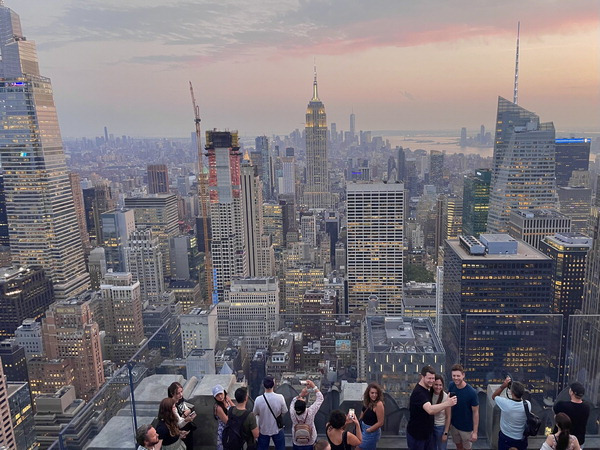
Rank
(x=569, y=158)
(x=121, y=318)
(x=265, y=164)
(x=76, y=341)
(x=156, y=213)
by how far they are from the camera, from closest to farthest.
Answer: (x=76, y=341)
(x=121, y=318)
(x=569, y=158)
(x=156, y=213)
(x=265, y=164)

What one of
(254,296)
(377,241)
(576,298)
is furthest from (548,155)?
(254,296)

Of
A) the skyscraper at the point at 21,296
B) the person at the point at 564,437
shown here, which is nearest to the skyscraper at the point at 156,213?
the skyscraper at the point at 21,296

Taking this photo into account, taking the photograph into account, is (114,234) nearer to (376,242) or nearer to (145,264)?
(145,264)

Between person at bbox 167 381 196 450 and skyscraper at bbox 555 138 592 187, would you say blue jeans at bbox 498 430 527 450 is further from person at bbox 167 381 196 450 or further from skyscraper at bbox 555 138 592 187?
skyscraper at bbox 555 138 592 187

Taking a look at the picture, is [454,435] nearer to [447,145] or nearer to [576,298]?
[576,298]

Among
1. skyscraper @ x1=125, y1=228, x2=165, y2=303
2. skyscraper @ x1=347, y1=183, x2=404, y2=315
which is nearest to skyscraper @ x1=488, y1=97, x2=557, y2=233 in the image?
skyscraper @ x1=347, y1=183, x2=404, y2=315

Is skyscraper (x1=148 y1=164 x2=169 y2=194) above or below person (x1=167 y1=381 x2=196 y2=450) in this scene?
below

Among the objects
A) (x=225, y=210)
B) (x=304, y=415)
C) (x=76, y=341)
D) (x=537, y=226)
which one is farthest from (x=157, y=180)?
(x=304, y=415)
